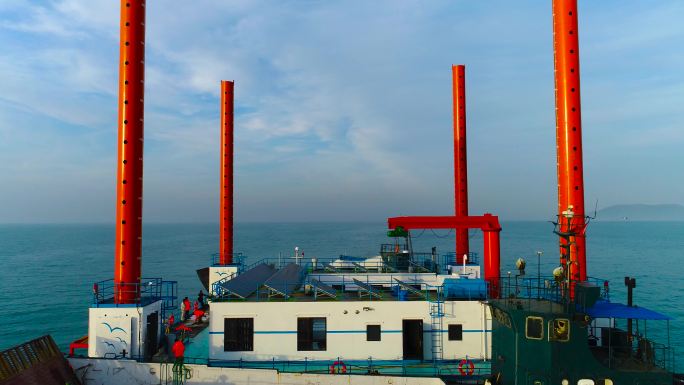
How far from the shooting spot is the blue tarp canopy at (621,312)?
16797 millimetres

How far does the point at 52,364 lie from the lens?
19.3 m

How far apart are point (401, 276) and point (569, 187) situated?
45.0 ft

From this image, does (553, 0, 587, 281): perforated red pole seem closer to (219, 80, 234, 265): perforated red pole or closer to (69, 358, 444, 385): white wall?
(69, 358, 444, 385): white wall

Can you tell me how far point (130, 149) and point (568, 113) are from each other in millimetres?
26888

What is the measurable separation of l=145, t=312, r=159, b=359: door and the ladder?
15.4 metres

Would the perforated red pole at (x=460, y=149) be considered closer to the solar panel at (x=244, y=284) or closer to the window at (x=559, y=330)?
the solar panel at (x=244, y=284)

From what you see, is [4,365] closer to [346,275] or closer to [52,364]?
[52,364]

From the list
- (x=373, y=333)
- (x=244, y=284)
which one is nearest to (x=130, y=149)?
(x=244, y=284)

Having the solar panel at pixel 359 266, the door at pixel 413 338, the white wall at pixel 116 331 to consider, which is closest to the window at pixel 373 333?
the door at pixel 413 338

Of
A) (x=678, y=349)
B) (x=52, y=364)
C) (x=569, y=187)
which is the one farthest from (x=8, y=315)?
(x=678, y=349)

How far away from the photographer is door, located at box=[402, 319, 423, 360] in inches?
876

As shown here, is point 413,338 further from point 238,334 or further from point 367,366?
point 238,334

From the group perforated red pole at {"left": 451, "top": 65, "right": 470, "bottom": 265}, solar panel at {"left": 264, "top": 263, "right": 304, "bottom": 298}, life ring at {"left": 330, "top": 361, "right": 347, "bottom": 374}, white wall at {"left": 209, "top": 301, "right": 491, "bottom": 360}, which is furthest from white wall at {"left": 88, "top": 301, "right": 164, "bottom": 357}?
perforated red pole at {"left": 451, "top": 65, "right": 470, "bottom": 265}

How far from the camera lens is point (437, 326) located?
2234 cm
